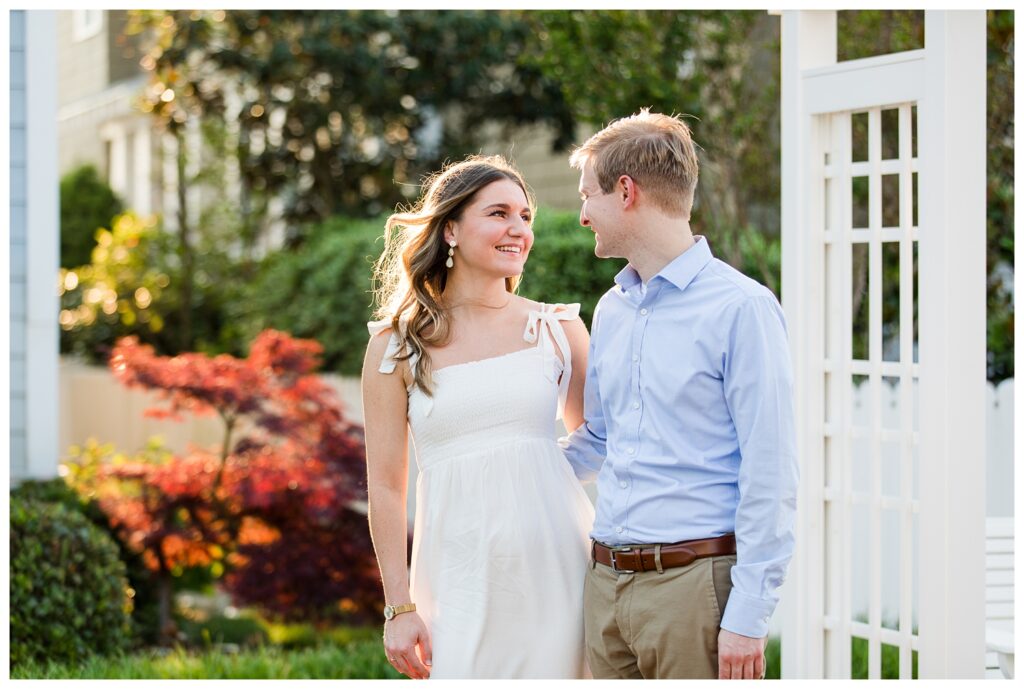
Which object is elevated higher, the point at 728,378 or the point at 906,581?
the point at 728,378

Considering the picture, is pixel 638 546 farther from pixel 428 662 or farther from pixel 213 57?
pixel 213 57

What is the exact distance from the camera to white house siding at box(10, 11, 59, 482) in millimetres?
6918

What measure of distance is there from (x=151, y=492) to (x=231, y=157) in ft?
22.2

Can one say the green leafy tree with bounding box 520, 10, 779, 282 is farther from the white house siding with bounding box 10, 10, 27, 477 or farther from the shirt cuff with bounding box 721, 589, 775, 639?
the shirt cuff with bounding box 721, 589, 775, 639

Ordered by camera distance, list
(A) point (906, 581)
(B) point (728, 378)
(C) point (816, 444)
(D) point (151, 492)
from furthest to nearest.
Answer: (D) point (151, 492) < (C) point (816, 444) < (A) point (906, 581) < (B) point (728, 378)

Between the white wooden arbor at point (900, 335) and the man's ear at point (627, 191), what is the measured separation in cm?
139

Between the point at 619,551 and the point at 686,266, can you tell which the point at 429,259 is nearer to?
the point at 686,266

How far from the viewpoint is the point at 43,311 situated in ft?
22.9

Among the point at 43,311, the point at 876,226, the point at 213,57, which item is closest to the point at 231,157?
the point at 213,57

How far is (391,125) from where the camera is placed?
1130cm

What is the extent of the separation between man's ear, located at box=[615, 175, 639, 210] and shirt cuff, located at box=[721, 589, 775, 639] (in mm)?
882

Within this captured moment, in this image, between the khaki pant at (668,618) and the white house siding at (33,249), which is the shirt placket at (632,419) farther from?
the white house siding at (33,249)

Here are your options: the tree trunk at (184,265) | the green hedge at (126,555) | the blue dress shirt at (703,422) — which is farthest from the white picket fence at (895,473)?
the tree trunk at (184,265)

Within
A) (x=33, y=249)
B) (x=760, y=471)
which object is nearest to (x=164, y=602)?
(x=33, y=249)
